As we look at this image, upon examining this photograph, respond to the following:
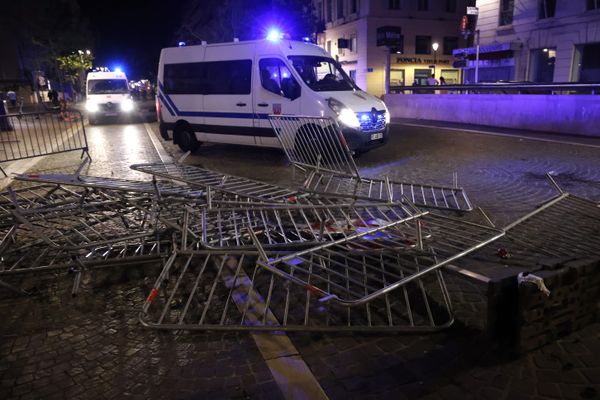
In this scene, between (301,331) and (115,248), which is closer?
(301,331)

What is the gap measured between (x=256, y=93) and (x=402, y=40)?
29.7 meters

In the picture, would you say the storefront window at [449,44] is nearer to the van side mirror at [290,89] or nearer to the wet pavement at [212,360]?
the van side mirror at [290,89]

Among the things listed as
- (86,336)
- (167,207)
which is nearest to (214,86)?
(167,207)

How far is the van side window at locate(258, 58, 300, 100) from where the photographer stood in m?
9.23

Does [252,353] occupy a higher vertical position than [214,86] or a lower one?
lower

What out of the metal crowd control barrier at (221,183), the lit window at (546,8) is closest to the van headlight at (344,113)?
the metal crowd control barrier at (221,183)

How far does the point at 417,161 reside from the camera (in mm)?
9469

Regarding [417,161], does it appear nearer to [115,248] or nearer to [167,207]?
[167,207]

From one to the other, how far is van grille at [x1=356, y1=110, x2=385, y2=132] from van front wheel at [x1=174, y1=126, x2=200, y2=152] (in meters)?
4.65

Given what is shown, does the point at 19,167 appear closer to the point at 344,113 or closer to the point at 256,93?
the point at 256,93

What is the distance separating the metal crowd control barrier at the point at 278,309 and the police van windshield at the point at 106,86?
1981cm

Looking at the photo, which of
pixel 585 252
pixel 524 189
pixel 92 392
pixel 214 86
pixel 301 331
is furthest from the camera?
pixel 214 86

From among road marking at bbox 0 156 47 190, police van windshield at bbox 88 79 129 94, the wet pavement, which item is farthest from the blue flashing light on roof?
police van windshield at bbox 88 79 129 94

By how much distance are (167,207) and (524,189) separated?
17.5 feet
